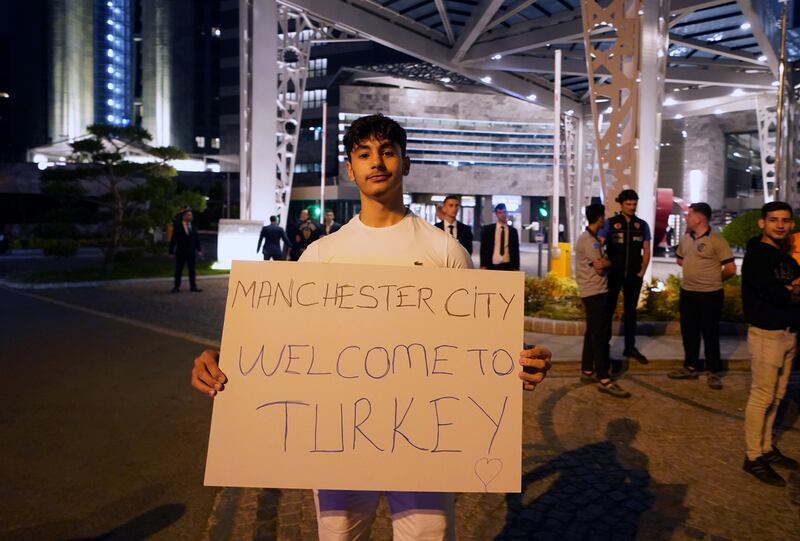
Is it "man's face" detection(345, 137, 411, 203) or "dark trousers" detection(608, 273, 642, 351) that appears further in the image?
"dark trousers" detection(608, 273, 642, 351)

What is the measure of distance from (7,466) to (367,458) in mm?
3801

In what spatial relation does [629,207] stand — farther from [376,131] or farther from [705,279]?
[376,131]

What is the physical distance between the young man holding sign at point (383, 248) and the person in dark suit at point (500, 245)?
25.0 feet

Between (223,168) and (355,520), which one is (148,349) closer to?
(355,520)

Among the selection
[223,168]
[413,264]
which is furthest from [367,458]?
[223,168]

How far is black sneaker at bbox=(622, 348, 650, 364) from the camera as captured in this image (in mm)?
8266

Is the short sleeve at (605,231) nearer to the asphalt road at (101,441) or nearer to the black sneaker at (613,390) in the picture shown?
the black sneaker at (613,390)

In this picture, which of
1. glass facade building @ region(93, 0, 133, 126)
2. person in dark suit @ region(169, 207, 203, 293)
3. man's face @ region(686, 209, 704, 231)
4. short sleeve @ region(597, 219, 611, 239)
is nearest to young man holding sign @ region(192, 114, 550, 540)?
man's face @ region(686, 209, 704, 231)

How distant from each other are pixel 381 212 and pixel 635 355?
265 inches

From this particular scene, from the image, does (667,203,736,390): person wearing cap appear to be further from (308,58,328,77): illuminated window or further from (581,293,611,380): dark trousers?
(308,58,328,77): illuminated window

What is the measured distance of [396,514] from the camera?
7.76ft

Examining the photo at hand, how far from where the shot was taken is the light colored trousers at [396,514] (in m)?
2.30

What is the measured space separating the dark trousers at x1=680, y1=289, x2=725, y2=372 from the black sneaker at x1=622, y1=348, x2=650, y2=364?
593mm

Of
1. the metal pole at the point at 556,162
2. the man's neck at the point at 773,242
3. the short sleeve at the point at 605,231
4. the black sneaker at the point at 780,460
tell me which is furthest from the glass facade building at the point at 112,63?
the black sneaker at the point at 780,460
